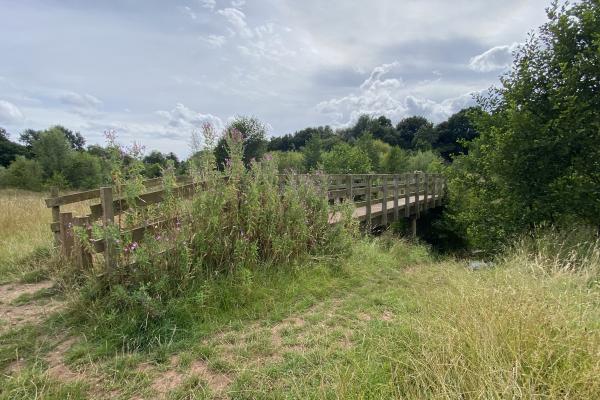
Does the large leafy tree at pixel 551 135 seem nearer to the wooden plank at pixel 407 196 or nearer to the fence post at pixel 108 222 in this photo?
the wooden plank at pixel 407 196

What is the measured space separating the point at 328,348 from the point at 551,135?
6.65 meters

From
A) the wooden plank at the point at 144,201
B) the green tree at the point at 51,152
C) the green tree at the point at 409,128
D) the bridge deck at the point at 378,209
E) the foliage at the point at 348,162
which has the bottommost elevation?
the bridge deck at the point at 378,209

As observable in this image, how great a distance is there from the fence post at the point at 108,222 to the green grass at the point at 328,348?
0.45 meters

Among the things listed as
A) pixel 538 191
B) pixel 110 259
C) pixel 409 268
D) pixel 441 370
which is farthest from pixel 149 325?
pixel 538 191

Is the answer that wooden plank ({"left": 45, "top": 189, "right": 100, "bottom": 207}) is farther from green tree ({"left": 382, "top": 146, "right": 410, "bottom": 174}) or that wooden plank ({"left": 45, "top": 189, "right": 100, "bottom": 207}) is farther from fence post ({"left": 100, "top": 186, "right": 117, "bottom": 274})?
green tree ({"left": 382, "top": 146, "right": 410, "bottom": 174})

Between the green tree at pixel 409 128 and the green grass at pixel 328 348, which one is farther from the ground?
the green tree at pixel 409 128

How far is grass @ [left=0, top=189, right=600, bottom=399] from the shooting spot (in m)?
2.06

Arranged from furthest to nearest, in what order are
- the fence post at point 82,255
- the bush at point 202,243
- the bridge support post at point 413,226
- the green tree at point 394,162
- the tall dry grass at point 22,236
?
1. the green tree at point 394,162
2. the bridge support post at point 413,226
3. the tall dry grass at point 22,236
4. the fence post at point 82,255
5. the bush at point 202,243

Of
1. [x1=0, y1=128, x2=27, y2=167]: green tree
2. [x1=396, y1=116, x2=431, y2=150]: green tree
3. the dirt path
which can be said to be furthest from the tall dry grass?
[x1=396, y1=116, x2=431, y2=150]: green tree

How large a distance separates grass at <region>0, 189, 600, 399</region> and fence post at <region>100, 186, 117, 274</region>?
43 cm

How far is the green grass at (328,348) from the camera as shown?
2.06m

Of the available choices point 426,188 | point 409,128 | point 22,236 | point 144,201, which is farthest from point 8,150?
point 409,128

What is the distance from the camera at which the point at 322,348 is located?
2.82 meters

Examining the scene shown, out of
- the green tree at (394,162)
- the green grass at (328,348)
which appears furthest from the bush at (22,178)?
the green grass at (328,348)
